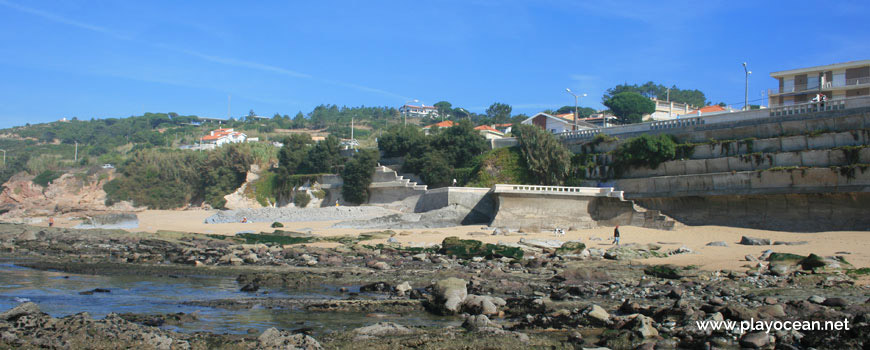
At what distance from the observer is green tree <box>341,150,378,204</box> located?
42.3m

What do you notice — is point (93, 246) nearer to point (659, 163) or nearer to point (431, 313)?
point (431, 313)

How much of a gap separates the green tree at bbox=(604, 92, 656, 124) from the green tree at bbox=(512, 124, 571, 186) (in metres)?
24.5

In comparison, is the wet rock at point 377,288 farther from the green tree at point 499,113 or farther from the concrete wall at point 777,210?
the green tree at point 499,113

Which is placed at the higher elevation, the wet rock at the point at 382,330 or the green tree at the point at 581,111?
the green tree at the point at 581,111

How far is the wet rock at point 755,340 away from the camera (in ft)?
29.7

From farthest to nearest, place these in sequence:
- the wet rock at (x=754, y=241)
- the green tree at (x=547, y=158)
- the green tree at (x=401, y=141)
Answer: the green tree at (x=401, y=141) → the green tree at (x=547, y=158) → the wet rock at (x=754, y=241)

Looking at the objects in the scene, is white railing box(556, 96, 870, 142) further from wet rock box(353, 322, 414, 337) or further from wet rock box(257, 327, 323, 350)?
wet rock box(257, 327, 323, 350)

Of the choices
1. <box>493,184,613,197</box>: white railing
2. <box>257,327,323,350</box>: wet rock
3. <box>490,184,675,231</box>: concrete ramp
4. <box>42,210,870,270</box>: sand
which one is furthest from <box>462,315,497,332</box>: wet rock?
<box>493,184,613,197</box>: white railing

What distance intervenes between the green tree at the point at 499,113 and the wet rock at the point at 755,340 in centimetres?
7984

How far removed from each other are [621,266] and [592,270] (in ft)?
7.19

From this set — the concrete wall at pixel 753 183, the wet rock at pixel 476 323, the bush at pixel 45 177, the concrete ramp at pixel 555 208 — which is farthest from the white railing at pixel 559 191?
the bush at pixel 45 177

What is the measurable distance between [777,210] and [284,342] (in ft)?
79.1

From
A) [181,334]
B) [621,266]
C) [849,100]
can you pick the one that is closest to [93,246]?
[181,334]

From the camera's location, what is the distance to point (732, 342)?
9305mm
